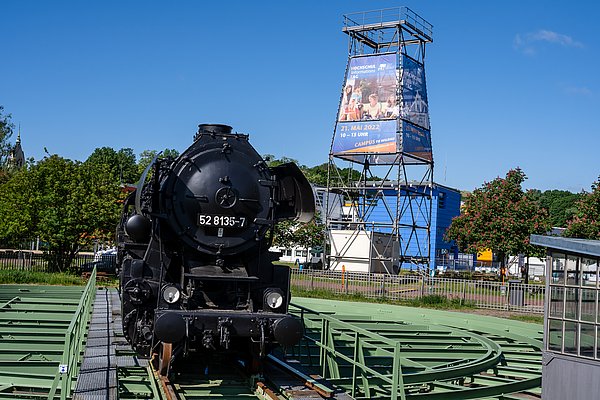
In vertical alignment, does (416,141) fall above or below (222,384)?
above

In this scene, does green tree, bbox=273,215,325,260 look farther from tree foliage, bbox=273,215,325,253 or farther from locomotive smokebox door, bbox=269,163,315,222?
locomotive smokebox door, bbox=269,163,315,222

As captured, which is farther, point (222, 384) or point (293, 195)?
point (293, 195)

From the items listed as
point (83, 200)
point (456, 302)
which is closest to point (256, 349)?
point (456, 302)

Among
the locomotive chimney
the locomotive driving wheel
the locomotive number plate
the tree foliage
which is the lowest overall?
the locomotive driving wheel

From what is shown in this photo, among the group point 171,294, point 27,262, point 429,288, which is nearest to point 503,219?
Result: point 429,288

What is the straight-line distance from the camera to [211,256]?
34.8ft

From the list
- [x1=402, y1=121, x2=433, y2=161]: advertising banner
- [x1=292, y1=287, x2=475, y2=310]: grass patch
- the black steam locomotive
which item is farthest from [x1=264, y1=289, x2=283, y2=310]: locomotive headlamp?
[x1=402, y1=121, x2=433, y2=161]: advertising banner

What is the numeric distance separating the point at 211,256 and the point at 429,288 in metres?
20.2

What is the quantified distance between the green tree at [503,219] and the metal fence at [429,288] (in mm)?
9130

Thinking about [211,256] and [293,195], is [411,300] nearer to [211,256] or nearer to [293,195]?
[293,195]

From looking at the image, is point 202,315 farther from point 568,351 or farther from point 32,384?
point 568,351

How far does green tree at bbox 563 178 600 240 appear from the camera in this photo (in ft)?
105

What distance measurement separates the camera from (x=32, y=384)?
9844mm

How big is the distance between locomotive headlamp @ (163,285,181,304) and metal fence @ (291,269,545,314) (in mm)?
20016
